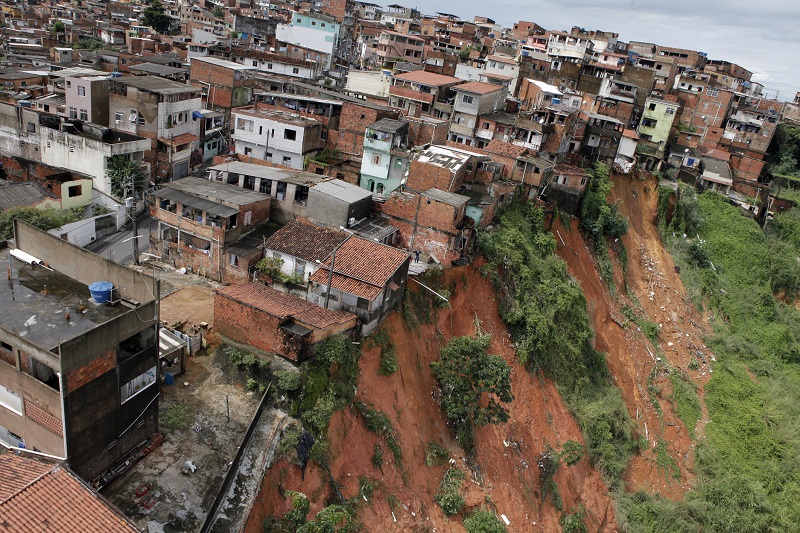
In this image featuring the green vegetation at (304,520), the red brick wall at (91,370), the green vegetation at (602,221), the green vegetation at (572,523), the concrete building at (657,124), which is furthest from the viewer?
the concrete building at (657,124)

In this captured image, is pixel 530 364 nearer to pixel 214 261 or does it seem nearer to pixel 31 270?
pixel 214 261

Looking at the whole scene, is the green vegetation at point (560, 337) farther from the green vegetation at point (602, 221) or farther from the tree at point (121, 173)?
the tree at point (121, 173)

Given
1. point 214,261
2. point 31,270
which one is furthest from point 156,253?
point 31,270

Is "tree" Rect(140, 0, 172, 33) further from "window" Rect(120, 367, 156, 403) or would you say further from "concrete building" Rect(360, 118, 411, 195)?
"window" Rect(120, 367, 156, 403)

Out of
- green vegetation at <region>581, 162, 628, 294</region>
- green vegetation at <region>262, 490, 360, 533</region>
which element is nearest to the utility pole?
green vegetation at <region>262, 490, 360, 533</region>

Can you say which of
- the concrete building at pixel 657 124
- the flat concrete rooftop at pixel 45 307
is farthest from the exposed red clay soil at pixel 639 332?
the flat concrete rooftop at pixel 45 307
